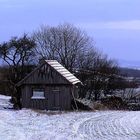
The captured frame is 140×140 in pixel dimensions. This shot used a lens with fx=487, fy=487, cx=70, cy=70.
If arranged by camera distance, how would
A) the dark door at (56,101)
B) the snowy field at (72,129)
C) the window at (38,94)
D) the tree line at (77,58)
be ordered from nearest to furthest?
the snowy field at (72,129) → the dark door at (56,101) → the window at (38,94) → the tree line at (77,58)

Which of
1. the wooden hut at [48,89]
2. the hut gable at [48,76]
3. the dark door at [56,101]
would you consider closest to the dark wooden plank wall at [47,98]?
the wooden hut at [48,89]

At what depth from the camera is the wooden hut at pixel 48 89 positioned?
150ft

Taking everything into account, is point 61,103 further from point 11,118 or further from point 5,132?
point 5,132

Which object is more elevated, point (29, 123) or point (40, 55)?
point (40, 55)

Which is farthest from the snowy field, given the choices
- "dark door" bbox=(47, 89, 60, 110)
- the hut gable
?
the hut gable

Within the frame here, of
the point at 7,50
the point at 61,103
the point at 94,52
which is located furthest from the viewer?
the point at 94,52

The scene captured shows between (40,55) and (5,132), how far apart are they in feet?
152

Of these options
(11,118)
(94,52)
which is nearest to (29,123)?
(11,118)

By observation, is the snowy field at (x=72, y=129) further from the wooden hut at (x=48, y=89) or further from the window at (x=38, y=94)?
the window at (x=38, y=94)

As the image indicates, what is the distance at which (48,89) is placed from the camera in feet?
151

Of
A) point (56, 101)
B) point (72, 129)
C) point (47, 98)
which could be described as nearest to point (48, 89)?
point (47, 98)

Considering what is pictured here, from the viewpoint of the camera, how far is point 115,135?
2417 cm

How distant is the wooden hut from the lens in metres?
45.7

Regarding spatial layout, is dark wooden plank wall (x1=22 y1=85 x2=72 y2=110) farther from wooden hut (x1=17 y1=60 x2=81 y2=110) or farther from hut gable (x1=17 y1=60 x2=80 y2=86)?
hut gable (x1=17 y1=60 x2=80 y2=86)
